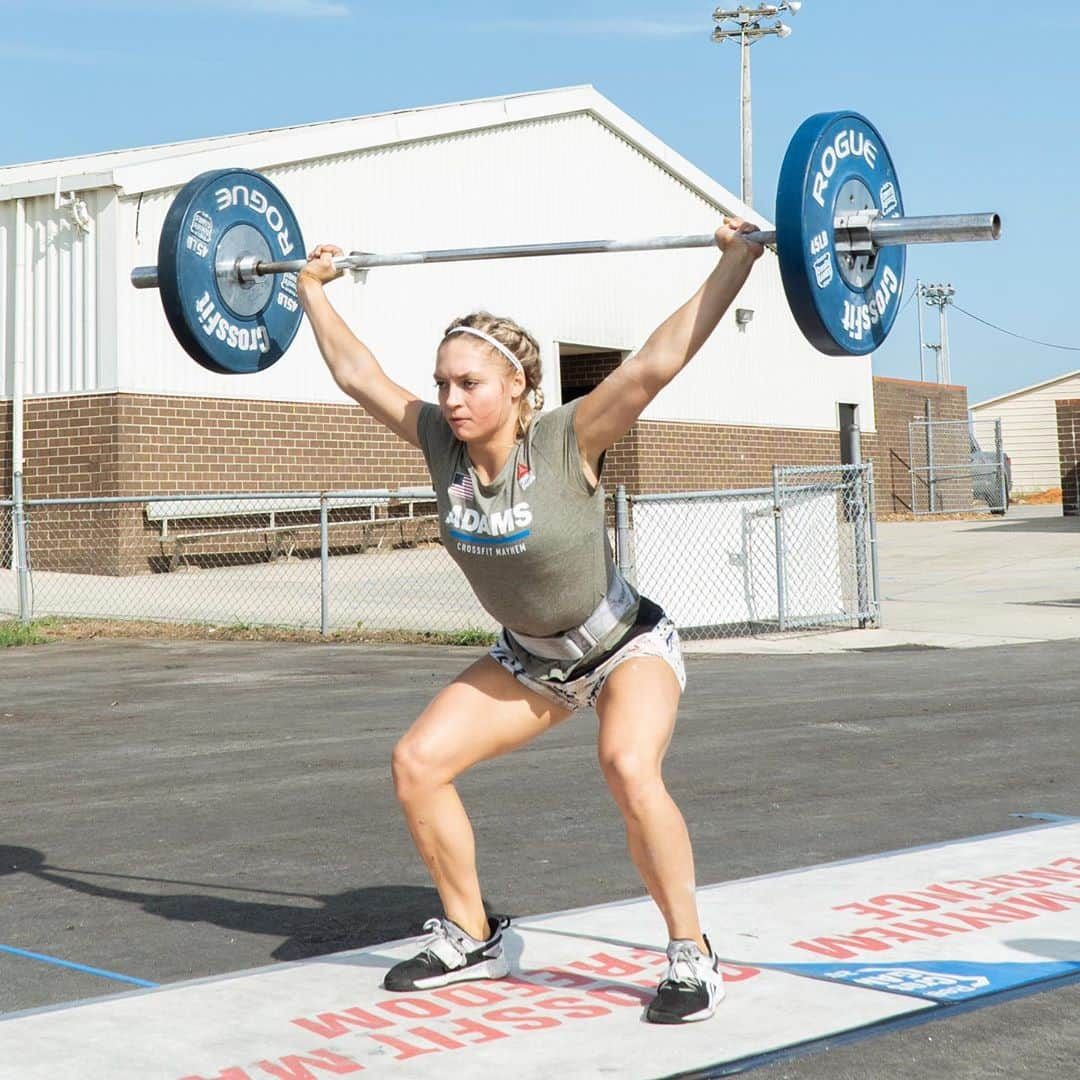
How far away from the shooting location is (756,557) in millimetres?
14594

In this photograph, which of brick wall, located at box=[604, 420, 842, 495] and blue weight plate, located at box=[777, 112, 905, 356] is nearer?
blue weight plate, located at box=[777, 112, 905, 356]

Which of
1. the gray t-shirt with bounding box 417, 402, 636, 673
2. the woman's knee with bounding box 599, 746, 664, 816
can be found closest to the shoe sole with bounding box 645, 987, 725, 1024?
the woman's knee with bounding box 599, 746, 664, 816

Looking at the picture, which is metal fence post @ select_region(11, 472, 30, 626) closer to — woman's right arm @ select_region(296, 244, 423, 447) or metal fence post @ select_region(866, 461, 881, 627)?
metal fence post @ select_region(866, 461, 881, 627)

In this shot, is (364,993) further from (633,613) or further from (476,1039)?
(633,613)

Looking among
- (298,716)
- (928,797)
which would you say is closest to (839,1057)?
(928,797)

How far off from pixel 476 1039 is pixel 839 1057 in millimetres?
861

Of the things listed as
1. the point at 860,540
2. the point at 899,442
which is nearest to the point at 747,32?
the point at 899,442

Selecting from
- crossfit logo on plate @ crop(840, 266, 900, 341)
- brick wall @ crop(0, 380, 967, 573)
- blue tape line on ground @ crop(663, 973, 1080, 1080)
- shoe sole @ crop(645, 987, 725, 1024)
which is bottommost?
blue tape line on ground @ crop(663, 973, 1080, 1080)

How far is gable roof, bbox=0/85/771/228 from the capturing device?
1922cm

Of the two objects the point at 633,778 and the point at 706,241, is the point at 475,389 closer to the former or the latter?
the point at 706,241

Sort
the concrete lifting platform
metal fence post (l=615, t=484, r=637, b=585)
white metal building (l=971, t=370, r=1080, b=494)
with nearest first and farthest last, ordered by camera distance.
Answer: the concrete lifting platform, metal fence post (l=615, t=484, r=637, b=585), white metal building (l=971, t=370, r=1080, b=494)

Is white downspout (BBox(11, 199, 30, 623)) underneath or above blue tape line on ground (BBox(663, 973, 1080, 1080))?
above

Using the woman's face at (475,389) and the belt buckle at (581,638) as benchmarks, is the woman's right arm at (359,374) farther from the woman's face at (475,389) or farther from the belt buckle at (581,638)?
the belt buckle at (581,638)

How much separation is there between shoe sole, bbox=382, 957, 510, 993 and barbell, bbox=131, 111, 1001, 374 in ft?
6.49
